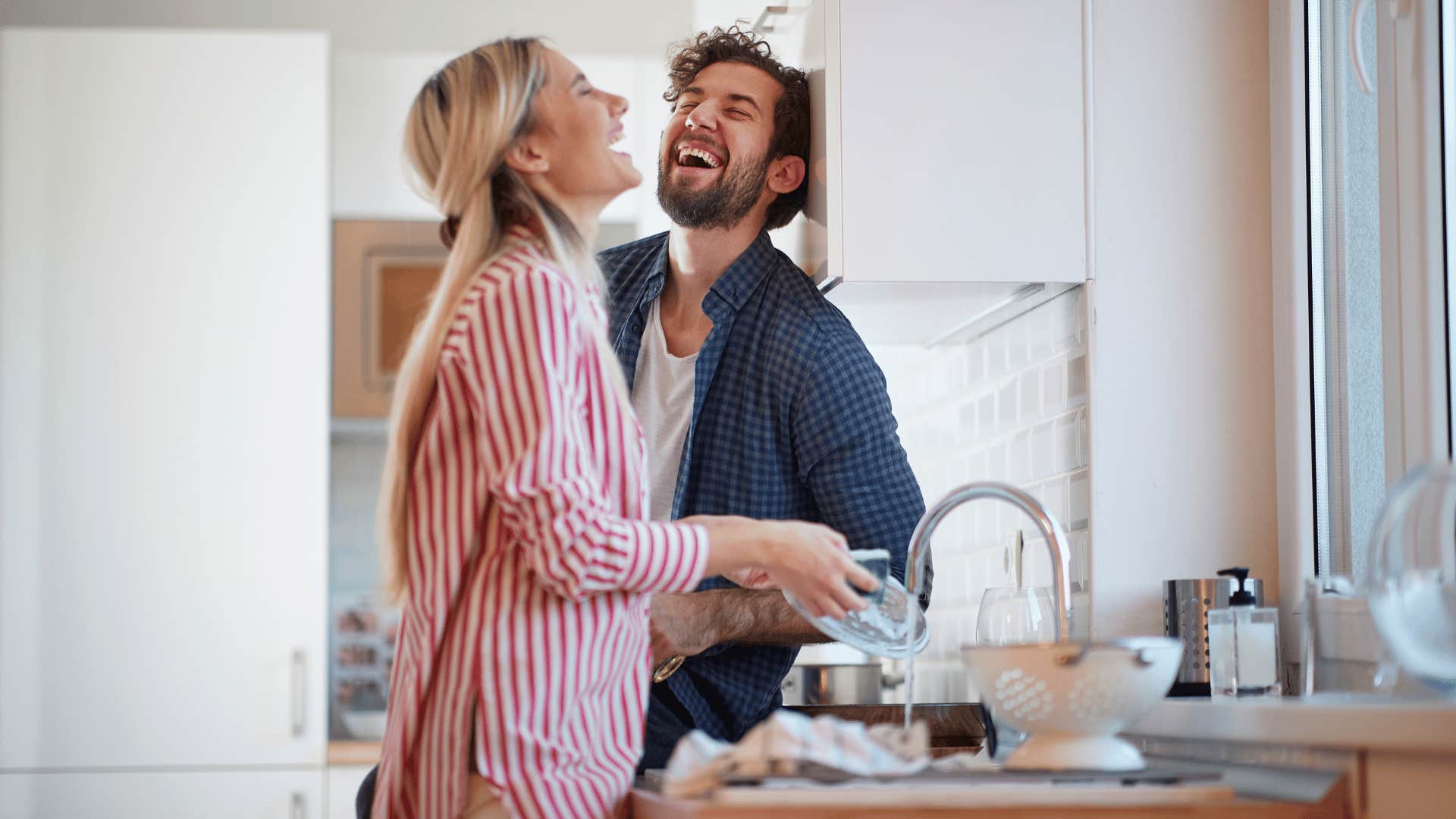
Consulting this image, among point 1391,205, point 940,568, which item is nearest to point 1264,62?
point 1391,205

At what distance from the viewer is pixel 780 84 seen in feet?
7.43

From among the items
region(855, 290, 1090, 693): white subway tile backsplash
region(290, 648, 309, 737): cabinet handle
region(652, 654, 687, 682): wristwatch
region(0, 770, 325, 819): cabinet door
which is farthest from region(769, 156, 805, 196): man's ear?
region(0, 770, 325, 819): cabinet door

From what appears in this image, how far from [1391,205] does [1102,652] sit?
32.5 inches

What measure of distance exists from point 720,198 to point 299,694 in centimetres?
161

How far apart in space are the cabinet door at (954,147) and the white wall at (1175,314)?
0.07m

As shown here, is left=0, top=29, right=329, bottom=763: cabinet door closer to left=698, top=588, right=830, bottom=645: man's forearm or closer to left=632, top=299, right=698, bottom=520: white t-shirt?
left=632, top=299, right=698, bottom=520: white t-shirt

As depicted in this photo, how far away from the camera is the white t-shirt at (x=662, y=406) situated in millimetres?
2168

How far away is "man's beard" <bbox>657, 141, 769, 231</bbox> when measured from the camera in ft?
7.29

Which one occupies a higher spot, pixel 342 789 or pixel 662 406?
pixel 662 406

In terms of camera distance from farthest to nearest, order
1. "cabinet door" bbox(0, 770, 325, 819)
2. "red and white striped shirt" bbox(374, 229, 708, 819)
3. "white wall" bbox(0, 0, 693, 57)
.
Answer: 1. "white wall" bbox(0, 0, 693, 57)
2. "cabinet door" bbox(0, 770, 325, 819)
3. "red and white striped shirt" bbox(374, 229, 708, 819)

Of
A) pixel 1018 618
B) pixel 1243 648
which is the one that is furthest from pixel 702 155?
pixel 1243 648

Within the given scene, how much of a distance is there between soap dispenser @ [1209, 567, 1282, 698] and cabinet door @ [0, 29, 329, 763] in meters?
2.02

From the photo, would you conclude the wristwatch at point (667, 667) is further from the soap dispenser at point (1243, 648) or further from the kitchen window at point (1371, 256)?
the kitchen window at point (1371, 256)

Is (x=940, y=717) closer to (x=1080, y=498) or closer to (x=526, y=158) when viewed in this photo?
(x=1080, y=498)
